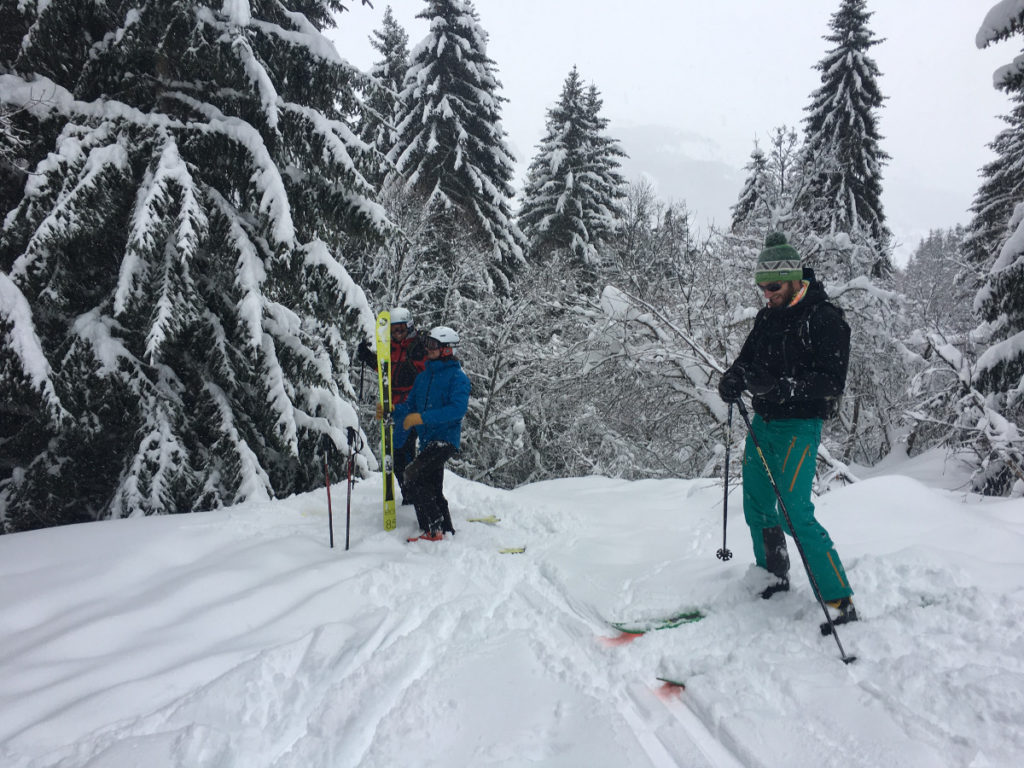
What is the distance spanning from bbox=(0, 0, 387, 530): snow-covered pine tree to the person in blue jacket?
1.66m

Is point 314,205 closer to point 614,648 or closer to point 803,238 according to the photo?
point 614,648

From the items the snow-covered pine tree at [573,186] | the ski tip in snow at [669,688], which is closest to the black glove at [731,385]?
the ski tip in snow at [669,688]

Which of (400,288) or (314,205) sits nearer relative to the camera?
(314,205)

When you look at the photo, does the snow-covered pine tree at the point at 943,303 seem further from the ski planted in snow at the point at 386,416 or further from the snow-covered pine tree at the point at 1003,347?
the ski planted in snow at the point at 386,416

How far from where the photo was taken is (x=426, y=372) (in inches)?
224

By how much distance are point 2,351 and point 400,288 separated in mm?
9888

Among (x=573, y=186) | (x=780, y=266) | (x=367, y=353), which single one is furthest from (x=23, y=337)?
(x=573, y=186)

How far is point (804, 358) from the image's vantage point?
3391mm

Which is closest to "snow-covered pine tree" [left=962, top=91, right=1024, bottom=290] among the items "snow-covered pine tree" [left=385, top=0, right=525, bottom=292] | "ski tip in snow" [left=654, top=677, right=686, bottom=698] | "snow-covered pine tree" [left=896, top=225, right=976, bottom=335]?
"snow-covered pine tree" [left=896, top=225, right=976, bottom=335]

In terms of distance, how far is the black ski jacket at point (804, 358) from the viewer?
127 inches

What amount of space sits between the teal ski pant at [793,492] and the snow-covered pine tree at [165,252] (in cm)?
482

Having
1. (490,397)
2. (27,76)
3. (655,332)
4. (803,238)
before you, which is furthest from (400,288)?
(803,238)

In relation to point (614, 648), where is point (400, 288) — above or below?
above

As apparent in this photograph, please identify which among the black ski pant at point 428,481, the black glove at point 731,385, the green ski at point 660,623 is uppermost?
the black glove at point 731,385
